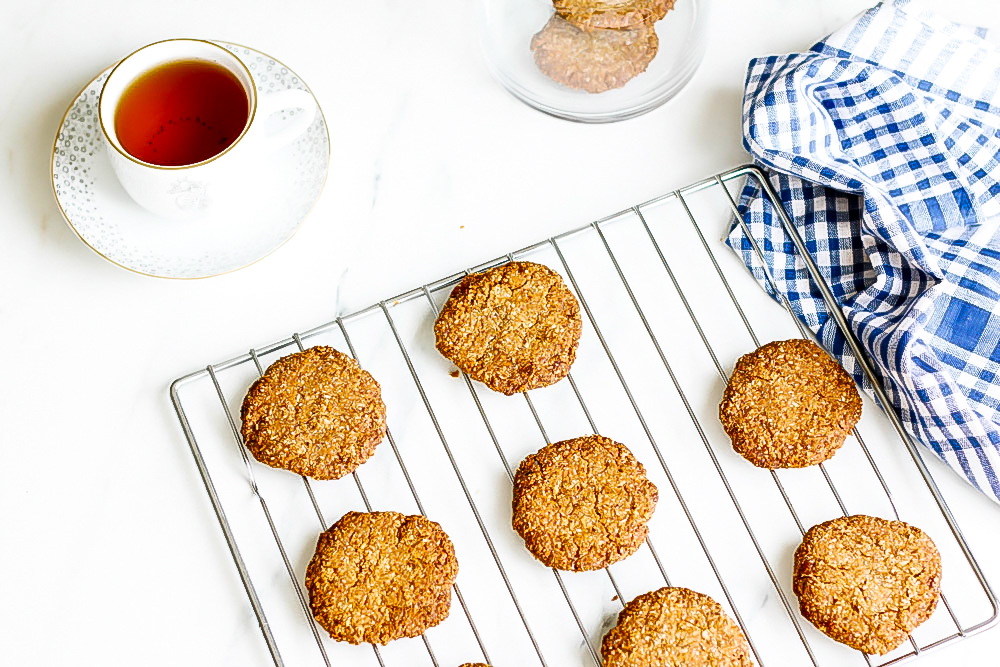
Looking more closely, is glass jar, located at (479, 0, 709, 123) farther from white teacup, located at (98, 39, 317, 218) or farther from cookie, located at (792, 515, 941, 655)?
cookie, located at (792, 515, 941, 655)

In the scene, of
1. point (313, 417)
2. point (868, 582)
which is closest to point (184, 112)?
point (313, 417)

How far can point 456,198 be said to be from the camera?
1.60 metres

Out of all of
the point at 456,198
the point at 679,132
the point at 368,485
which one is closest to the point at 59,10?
the point at 456,198

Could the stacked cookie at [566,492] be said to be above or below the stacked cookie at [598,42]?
below

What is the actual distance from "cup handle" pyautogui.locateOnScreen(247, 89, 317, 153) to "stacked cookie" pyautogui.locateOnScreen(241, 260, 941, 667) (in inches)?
13.1

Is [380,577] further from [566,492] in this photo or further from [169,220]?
[169,220]

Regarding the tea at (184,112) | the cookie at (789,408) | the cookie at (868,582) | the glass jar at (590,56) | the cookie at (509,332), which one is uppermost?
the tea at (184,112)

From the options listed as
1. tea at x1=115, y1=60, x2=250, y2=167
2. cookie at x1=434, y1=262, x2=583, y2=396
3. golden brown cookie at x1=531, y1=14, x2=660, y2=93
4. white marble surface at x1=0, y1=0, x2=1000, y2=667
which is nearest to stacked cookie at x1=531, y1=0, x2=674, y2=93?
golden brown cookie at x1=531, y1=14, x2=660, y2=93

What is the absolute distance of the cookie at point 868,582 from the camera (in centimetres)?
139

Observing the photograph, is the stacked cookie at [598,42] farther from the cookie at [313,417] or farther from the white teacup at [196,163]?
the cookie at [313,417]

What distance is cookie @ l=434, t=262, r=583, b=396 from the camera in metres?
1.46

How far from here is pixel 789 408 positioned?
4.81 ft

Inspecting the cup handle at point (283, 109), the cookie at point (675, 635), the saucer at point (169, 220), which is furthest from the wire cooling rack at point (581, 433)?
the cup handle at point (283, 109)

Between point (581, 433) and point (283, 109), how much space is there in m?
0.69
